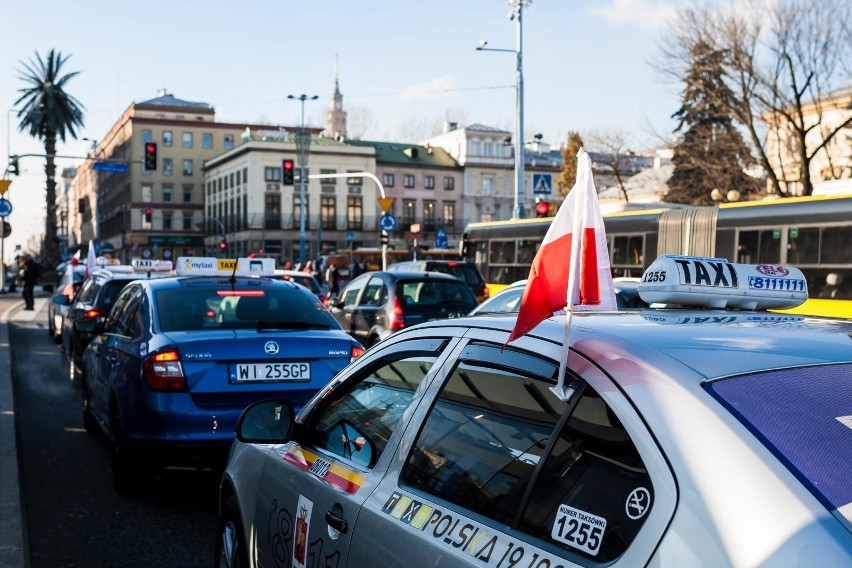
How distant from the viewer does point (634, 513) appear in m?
1.91

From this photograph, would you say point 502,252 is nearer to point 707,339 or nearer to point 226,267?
point 226,267

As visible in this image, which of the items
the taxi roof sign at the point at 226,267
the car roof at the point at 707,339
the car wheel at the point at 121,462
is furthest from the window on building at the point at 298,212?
the car roof at the point at 707,339

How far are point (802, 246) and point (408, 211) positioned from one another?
7483 cm

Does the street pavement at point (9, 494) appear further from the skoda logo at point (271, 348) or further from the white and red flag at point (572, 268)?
the white and red flag at point (572, 268)

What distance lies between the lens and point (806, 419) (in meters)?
1.88

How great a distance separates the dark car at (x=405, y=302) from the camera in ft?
47.8

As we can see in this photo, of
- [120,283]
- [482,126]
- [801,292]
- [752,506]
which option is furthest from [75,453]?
[482,126]

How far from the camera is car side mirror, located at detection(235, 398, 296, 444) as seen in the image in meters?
3.60

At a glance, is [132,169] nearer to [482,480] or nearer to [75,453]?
[75,453]

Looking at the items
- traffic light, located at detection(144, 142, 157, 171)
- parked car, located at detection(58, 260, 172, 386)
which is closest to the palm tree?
traffic light, located at detection(144, 142, 157, 171)

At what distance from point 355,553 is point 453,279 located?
493 inches

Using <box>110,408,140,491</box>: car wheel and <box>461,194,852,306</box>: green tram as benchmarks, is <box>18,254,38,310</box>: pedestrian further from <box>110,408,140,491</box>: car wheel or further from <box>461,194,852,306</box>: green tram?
<box>110,408,140,491</box>: car wheel

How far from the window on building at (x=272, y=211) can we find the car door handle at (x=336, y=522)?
84587 millimetres

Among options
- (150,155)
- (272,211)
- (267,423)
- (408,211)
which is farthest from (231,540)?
(408,211)
